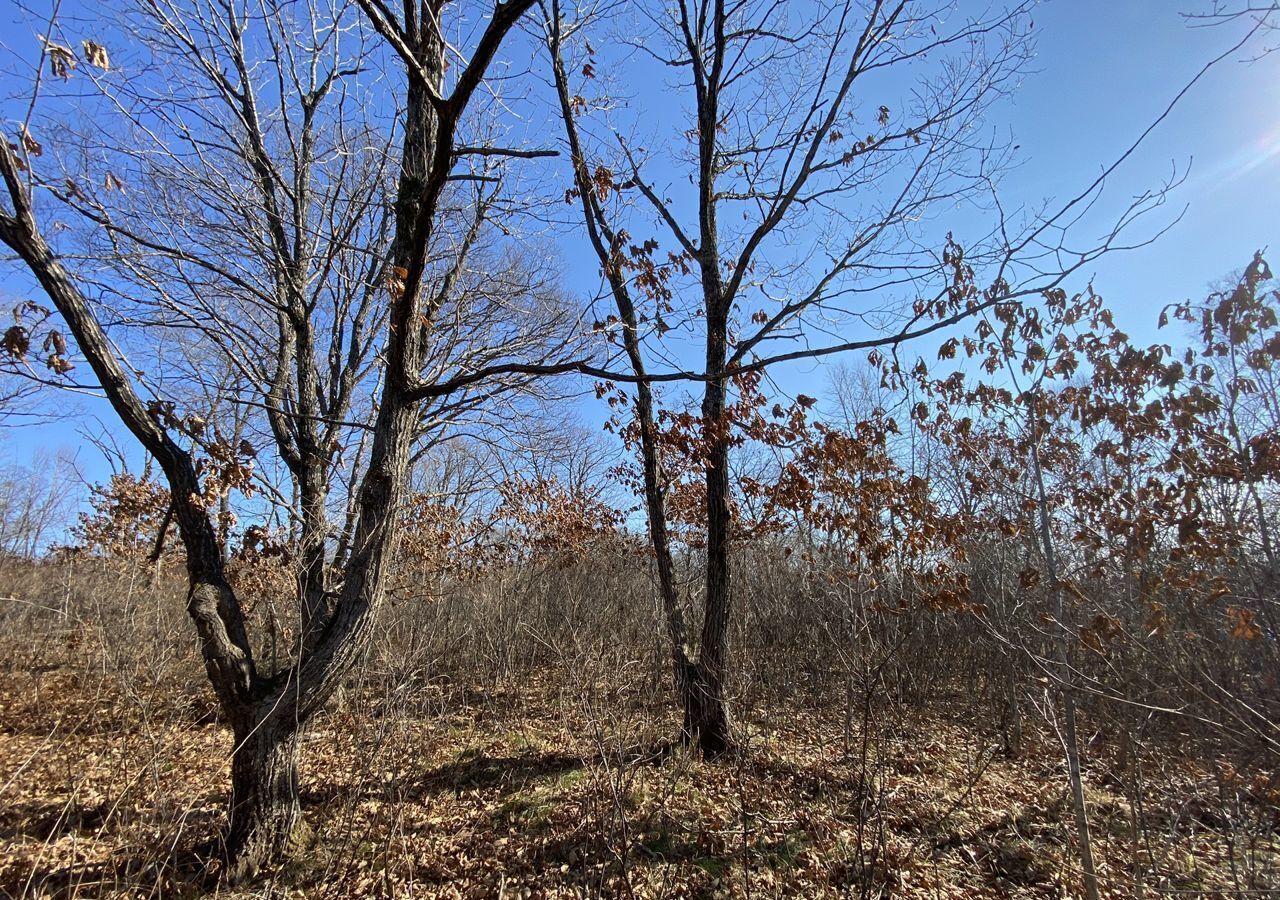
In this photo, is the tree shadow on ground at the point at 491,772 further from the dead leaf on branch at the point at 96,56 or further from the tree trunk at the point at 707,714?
the dead leaf on branch at the point at 96,56

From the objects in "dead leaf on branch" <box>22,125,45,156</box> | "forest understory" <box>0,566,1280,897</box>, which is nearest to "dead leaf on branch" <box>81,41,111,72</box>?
"dead leaf on branch" <box>22,125,45,156</box>

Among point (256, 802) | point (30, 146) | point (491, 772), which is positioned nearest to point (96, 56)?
point (30, 146)

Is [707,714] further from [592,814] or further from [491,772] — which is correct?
[491,772]

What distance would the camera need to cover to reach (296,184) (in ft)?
23.5

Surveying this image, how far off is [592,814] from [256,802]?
222 centimetres

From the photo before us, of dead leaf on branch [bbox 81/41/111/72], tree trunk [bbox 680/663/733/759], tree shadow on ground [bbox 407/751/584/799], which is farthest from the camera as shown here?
tree trunk [bbox 680/663/733/759]

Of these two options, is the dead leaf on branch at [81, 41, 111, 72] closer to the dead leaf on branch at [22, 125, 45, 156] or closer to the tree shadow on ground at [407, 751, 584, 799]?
the dead leaf on branch at [22, 125, 45, 156]

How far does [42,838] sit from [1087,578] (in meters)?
8.41

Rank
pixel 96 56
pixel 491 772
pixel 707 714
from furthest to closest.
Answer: pixel 707 714, pixel 491 772, pixel 96 56

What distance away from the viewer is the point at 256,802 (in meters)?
3.62

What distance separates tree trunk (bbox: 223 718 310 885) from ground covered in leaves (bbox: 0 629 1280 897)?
170 millimetres

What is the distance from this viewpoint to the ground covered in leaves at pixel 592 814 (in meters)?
3.58

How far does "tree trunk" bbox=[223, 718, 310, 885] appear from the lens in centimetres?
358

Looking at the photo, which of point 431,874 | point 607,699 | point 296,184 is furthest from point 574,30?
point 431,874
